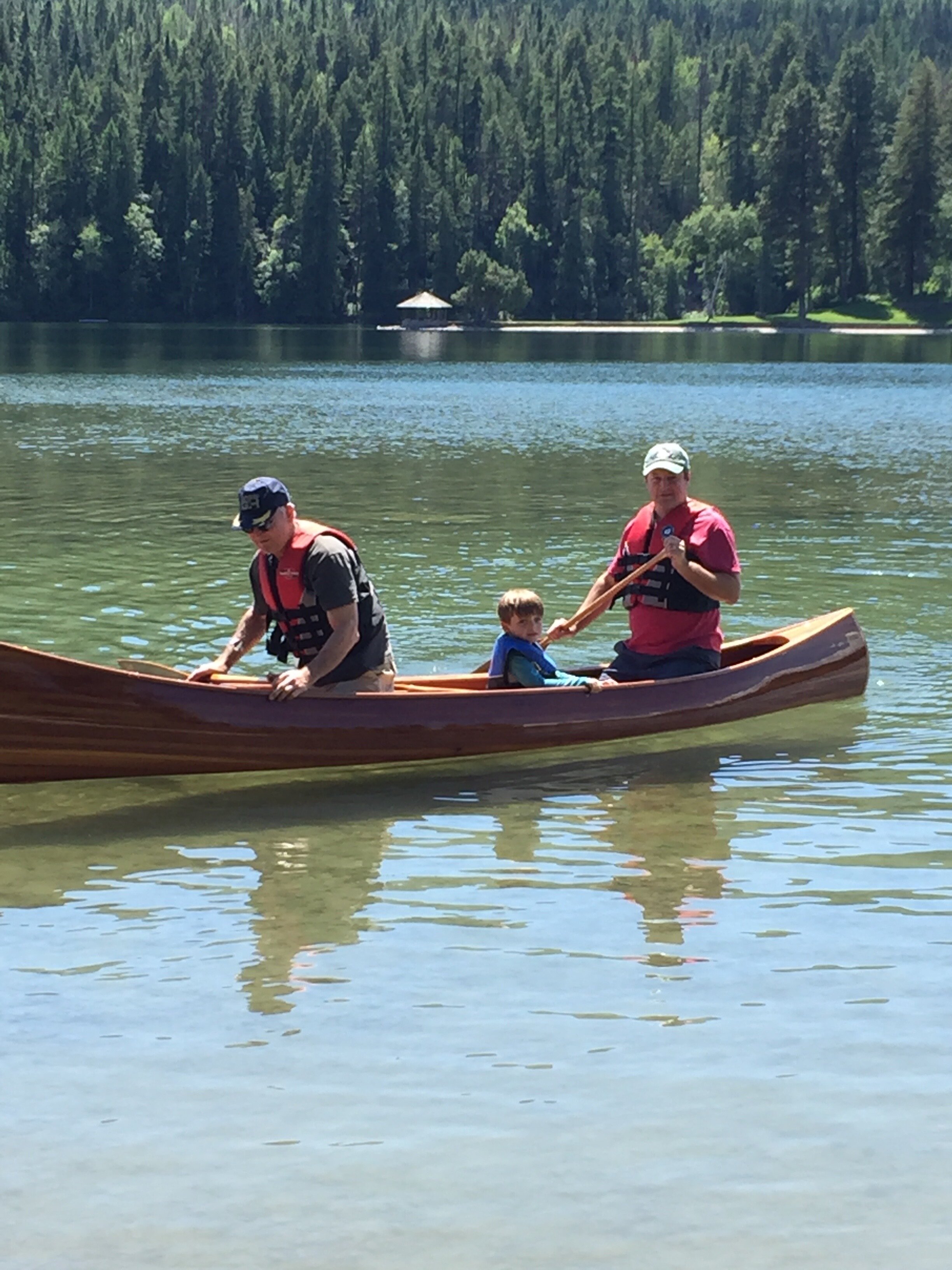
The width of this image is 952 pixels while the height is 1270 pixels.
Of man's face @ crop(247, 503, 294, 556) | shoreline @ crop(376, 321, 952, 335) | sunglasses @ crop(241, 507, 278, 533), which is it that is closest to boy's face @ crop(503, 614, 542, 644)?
man's face @ crop(247, 503, 294, 556)

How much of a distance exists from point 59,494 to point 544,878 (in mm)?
18503

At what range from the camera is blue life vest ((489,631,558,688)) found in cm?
1075

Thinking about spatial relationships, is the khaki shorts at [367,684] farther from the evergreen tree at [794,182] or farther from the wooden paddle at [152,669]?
the evergreen tree at [794,182]

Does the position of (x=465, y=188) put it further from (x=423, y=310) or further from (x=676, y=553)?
(x=676, y=553)

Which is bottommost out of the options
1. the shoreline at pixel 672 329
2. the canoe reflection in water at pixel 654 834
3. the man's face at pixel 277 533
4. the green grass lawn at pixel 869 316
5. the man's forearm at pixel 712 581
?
the canoe reflection in water at pixel 654 834

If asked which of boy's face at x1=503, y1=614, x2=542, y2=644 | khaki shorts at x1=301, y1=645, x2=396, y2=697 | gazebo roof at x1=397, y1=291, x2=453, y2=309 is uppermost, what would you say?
gazebo roof at x1=397, y1=291, x2=453, y2=309

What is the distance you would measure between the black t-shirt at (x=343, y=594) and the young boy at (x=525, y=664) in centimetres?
82

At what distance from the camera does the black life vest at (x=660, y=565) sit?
1082 centimetres

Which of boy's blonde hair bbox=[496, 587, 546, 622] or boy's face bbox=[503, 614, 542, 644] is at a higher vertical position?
boy's blonde hair bbox=[496, 587, 546, 622]

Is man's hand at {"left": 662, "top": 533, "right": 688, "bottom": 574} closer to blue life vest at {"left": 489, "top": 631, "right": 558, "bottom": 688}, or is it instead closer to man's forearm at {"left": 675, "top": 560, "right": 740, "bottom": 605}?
man's forearm at {"left": 675, "top": 560, "right": 740, "bottom": 605}

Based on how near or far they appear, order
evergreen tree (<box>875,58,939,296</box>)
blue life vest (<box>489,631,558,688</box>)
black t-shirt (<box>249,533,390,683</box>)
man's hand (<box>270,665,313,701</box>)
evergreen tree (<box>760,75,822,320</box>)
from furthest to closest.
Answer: evergreen tree (<box>760,75,822,320</box>) → evergreen tree (<box>875,58,939,296</box>) → blue life vest (<box>489,631,558,688</box>) → man's hand (<box>270,665,313,701</box>) → black t-shirt (<box>249,533,390,683</box>)

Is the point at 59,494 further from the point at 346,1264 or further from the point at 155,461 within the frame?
the point at 346,1264

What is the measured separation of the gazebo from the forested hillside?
2.76 m

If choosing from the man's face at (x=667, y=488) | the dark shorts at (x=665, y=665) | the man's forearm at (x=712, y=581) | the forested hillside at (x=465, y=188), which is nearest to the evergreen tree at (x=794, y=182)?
the forested hillside at (x=465, y=188)
